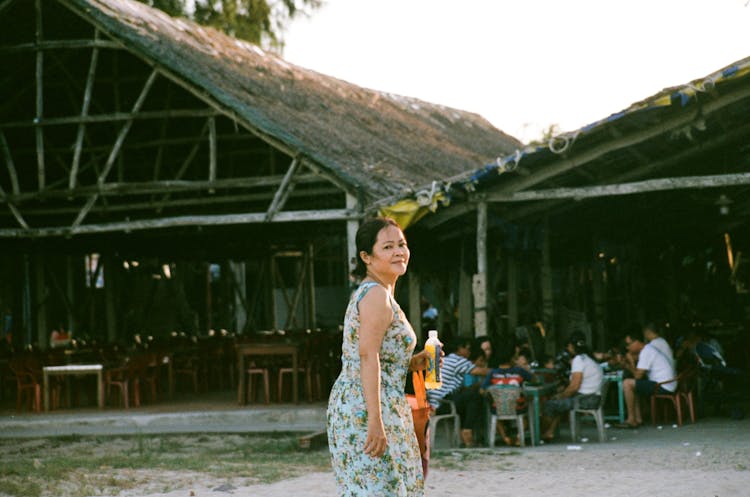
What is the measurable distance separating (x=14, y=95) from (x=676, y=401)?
10088 mm

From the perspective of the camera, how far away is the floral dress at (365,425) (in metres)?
4.48

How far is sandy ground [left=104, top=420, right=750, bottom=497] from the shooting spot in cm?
824

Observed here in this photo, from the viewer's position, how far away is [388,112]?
2067 cm

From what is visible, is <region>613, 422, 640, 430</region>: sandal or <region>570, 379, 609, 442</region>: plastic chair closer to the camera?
<region>570, 379, 609, 442</region>: plastic chair

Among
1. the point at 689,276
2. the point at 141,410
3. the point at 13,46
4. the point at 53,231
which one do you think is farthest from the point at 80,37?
the point at 689,276

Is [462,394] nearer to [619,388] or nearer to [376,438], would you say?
[619,388]

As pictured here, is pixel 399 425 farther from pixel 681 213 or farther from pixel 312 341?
pixel 681 213

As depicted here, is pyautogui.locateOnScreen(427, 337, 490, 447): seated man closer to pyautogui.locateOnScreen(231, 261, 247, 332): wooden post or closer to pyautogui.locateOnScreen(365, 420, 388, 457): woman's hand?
pyautogui.locateOnScreen(365, 420, 388, 457): woman's hand

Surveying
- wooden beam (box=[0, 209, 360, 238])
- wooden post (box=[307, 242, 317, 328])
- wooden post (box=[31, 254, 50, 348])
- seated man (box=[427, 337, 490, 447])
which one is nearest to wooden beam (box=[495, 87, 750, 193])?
wooden beam (box=[0, 209, 360, 238])

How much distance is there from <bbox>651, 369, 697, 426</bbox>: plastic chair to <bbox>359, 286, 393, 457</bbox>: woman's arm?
27.1ft

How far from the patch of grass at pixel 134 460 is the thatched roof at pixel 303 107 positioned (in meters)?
3.26

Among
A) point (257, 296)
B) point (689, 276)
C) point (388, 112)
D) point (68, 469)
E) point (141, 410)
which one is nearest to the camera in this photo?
point (68, 469)

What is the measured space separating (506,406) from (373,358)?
659 centimetres

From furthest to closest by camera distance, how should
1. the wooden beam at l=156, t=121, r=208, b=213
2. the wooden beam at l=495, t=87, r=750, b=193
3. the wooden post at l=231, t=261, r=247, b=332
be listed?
1. the wooden post at l=231, t=261, r=247, b=332
2. the wooden beam at l=156, t=121, r=208, b=213
3. the wooden beam at l=495, t=87, r=750, b=193
